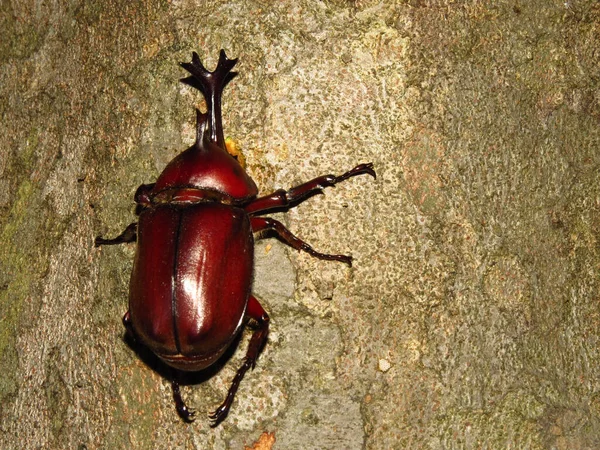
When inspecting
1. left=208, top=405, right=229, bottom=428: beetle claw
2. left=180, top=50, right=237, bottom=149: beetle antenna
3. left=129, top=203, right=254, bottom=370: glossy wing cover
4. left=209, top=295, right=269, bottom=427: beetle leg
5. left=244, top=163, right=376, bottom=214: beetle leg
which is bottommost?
left=208, top=405, right=229, bottom=428: beetle claw

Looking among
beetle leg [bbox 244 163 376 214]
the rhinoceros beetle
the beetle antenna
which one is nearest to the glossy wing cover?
the rhinoceros beetle

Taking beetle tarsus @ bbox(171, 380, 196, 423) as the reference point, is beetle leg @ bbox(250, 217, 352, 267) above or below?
above

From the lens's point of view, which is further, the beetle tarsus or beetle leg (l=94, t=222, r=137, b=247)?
beetle leg (l=94, t=222, r=137, b=247)

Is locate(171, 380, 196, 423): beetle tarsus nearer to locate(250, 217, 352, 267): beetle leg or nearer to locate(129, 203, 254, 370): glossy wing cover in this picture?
locate(129, 203, 254, 370): glossy wing cover

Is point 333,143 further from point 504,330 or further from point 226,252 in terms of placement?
point 504,330

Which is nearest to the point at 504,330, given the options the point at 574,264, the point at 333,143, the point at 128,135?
the point at 574,264

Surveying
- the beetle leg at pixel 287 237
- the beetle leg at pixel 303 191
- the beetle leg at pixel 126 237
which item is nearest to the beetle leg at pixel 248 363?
the beetle leg at pixel 287 237
